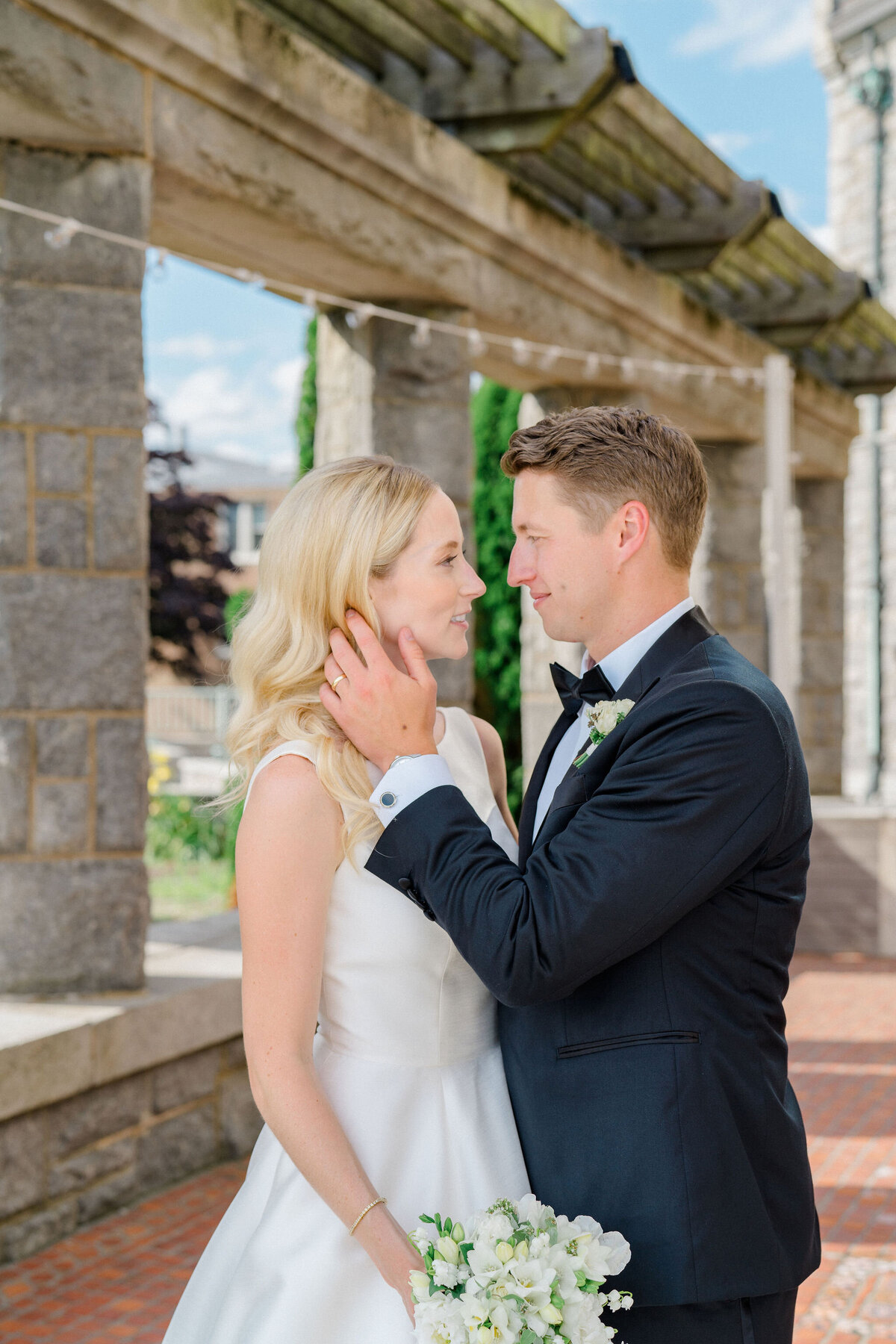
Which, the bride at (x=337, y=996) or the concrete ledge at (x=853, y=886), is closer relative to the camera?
the bride at (x=337, y=996)

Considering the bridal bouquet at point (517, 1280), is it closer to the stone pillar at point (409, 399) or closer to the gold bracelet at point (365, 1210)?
the gold bracelet at point (365, 1210)

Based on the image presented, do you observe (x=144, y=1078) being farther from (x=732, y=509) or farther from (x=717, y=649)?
(x=732, y=509)

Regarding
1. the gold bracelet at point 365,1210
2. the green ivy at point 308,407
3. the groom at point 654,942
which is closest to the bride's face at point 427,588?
the groom at point 654,942

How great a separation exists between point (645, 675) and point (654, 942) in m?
0.35

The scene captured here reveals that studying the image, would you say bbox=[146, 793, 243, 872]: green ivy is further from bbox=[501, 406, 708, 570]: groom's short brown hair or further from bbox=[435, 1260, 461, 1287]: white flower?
bbox=[435, 1260, 461, 1287]: white flower

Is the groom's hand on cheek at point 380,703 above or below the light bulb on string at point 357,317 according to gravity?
below

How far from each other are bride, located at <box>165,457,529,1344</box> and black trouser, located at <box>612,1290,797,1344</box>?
9.2 inches

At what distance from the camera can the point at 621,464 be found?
1756mm

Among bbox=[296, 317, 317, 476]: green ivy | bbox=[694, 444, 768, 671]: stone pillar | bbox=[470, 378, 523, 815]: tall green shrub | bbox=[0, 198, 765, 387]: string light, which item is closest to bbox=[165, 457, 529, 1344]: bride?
bbox=[0, 198, 765, 387]: string light

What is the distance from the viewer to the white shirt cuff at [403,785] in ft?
5.24

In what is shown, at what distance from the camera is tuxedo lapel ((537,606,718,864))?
5.36ft

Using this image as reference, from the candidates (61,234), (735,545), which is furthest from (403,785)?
(735,545)

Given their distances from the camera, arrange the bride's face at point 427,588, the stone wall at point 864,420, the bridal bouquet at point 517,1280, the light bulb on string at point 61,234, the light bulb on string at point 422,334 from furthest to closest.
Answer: the stone wall at point 864,420, the light bulb on string at point 422,334, the light bulb on string at point 61,234, the bride's face at point 427,588, the bridal bouquet at point 517,1280

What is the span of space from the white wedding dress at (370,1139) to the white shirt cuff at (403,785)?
0.13m
